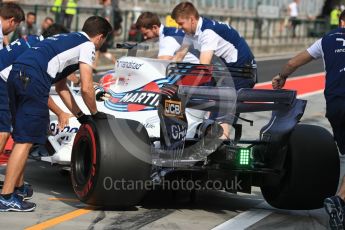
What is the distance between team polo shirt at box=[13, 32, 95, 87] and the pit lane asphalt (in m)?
1.09

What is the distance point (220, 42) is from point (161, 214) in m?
2.70

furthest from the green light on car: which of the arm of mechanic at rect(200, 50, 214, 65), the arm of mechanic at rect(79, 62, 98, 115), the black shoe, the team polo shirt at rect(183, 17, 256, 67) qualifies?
the team polo shirt at rect(183, 17, 256, 67)

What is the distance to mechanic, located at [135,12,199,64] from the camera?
32.4 feet

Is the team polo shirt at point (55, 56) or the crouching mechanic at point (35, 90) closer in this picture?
the crouching mechanic at point (35, 90)

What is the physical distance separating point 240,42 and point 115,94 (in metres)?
1.59

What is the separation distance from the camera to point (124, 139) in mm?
7246

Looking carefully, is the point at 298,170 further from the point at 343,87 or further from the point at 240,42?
the point at 240,42

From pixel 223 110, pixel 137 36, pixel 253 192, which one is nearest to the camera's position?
pixel 223 110

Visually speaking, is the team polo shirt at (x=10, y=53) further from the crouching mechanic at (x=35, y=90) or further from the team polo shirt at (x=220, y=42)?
the team polo shirt at (x=220, y=42)

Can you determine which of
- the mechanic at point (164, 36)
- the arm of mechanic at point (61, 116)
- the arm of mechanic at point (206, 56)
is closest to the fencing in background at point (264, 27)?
the mechanic at point (164, 36)

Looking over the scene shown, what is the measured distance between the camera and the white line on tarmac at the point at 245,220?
23.5ft

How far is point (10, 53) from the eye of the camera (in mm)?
8305

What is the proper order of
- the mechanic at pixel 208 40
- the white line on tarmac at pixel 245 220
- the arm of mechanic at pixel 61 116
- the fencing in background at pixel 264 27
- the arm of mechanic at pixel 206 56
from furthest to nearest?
the fencing in background at pixel 264 27
the mechanic at pixel 208 40
the arm of mechanic at pixel 206 56
the arm of mechanic at pixel 61 116
the white line on tarmac at pixel 245 220

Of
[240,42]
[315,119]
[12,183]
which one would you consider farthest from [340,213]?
[315,119]
